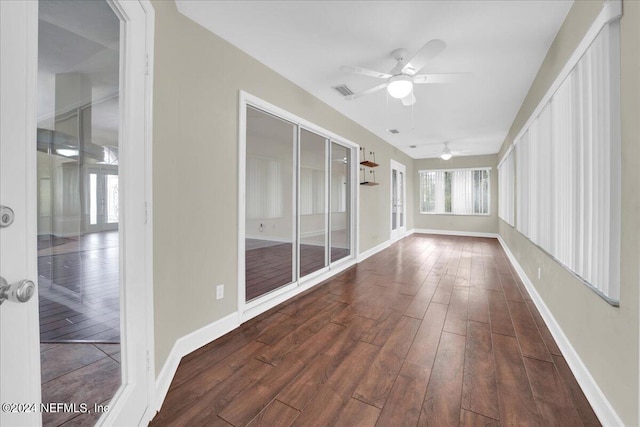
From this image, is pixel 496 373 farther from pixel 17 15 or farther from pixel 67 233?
pixel 17 15

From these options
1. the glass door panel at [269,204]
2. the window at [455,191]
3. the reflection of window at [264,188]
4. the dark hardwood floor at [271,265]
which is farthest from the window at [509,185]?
the reflection of window at [264,188]

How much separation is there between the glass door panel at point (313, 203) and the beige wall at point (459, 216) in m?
6.23

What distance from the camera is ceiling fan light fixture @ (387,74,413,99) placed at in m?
2.49

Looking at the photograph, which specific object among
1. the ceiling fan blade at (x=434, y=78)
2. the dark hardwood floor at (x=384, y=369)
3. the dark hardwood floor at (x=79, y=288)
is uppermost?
the ceiling fan blade at (x=434, y=78)

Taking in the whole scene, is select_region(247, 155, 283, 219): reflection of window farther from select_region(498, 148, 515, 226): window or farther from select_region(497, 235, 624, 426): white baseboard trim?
select_region(498, 148, 515, 226): window

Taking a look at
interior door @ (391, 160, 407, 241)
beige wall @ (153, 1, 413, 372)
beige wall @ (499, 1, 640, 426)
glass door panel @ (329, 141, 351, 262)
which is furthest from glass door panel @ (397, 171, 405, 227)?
beige wall @ (499, 1, 640, 426)

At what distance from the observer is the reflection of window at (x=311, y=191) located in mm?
3623

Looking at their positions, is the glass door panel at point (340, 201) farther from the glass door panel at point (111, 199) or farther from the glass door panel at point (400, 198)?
the glass door panel at point (400, 198)

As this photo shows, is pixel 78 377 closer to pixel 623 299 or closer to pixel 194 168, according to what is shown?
pixel 194 168

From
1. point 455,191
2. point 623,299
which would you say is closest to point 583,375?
point 623,299

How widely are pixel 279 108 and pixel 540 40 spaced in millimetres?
2564

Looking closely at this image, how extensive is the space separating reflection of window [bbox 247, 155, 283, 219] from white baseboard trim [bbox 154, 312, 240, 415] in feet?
3.45

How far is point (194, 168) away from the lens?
2109mm

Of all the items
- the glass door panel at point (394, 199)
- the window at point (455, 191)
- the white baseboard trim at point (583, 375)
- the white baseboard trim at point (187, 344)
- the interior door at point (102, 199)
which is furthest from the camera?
the window at point (455, 191)
